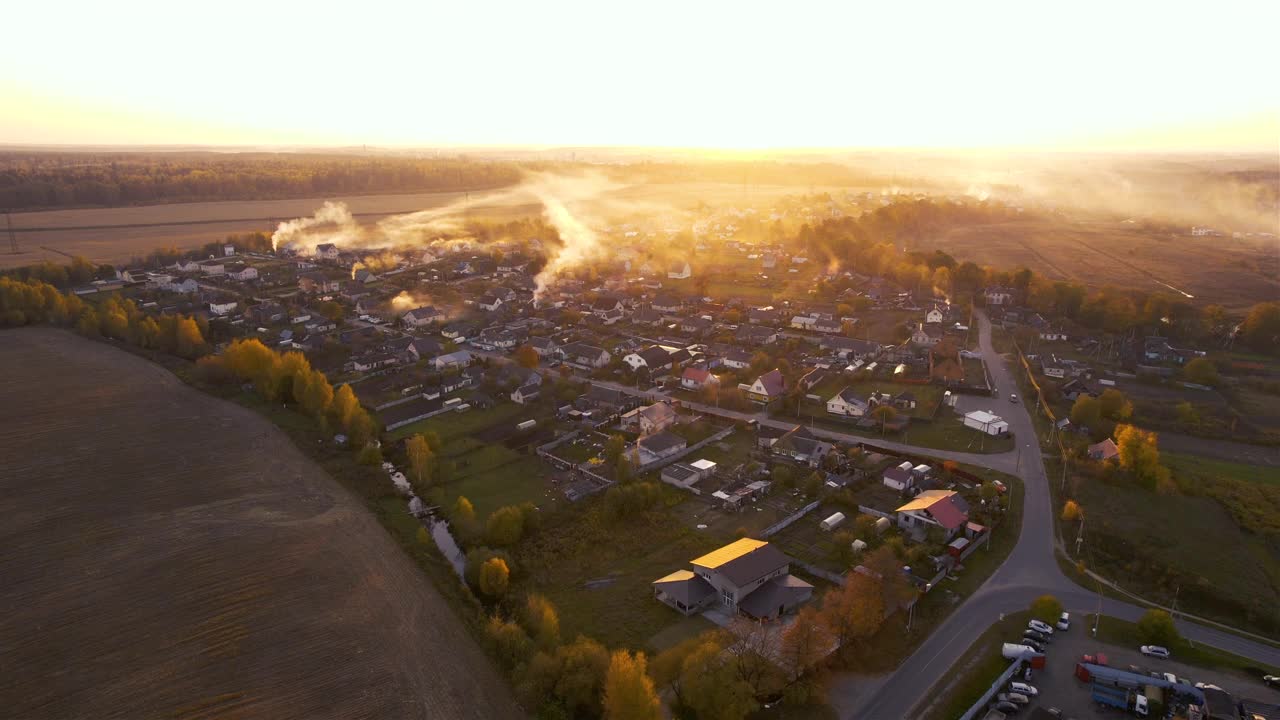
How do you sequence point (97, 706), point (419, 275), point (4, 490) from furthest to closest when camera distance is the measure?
1. point (419, 275)
2. point (4, 490)
3. point (97, 706)

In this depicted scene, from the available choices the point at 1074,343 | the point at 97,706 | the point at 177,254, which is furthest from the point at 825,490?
the point at 177,254

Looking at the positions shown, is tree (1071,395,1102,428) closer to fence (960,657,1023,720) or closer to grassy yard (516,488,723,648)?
fence (960,657,1023,720)

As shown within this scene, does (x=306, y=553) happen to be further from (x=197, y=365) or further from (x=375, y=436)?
(x=197, y=365)

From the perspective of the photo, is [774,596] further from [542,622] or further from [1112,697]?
[1112,697]

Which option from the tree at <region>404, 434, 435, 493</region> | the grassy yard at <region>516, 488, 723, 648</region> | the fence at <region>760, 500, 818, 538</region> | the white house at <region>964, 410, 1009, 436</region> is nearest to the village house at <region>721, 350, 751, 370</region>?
the white house at <region>964, 410, 1009, 436</region>

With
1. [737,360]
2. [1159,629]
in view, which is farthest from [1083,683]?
[737,360]

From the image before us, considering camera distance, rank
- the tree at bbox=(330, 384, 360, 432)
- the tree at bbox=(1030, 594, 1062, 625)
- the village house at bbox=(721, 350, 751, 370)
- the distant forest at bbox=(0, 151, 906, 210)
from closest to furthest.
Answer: the tree at bbox=(1030, 594, 1062, 625) < the tree at bbox=(330, 384, 360, 432) < the village house at bbox=(721, 350, 751, 370) < the distant forest at bbox=(0, 151, 906, 210)
